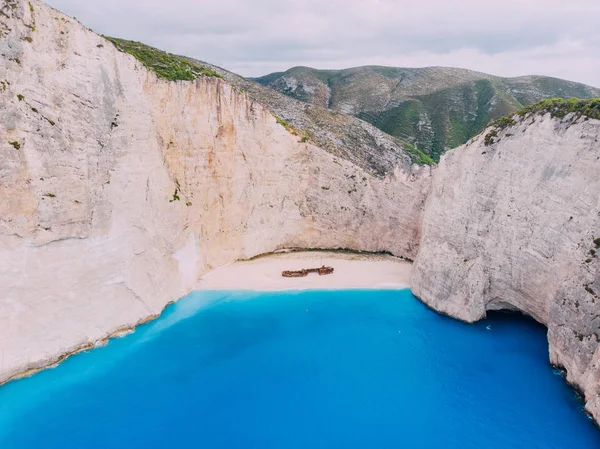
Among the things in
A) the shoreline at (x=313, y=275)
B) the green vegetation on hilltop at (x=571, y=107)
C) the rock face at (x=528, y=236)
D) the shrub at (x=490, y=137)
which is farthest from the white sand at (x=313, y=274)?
the green vegetation on hilltop at (x=571, y=107)

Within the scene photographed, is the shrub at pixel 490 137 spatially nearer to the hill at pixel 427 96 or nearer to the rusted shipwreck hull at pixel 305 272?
the rusted shipwreck hull at pixel 305 272

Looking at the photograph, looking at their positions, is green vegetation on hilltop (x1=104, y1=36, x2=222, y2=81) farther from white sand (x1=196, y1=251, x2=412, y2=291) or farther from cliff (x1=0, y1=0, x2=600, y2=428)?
white sand (x1=196, y1=251, x2=412, y2=291)

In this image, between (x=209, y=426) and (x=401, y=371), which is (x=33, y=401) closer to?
(x=209, y=426)

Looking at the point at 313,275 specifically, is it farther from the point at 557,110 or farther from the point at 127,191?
the point at 557,110

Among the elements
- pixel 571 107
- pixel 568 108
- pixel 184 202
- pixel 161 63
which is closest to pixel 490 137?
pixel 568 108

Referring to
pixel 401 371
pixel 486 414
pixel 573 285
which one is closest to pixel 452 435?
pixel 486 414

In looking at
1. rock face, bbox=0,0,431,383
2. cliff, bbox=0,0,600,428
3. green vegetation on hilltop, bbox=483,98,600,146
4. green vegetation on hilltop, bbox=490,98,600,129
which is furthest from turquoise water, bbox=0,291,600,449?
green vegetation on hilltop, bbox=490,98,600,129
